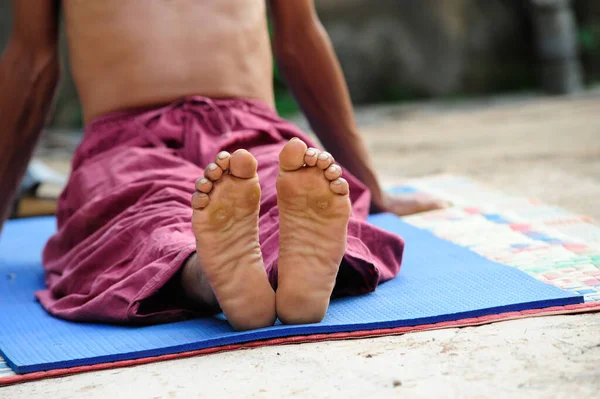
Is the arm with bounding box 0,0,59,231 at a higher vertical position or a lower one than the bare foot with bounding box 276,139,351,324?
higher

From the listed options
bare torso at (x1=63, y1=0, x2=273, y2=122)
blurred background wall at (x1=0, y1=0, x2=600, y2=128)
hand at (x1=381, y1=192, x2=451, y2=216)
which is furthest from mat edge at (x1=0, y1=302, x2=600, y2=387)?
blurred background wall at (x1=0, y1=0, x2=600, y2=128)

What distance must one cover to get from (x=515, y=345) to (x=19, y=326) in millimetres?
924

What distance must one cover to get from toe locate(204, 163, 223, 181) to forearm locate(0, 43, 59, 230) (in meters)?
0.93

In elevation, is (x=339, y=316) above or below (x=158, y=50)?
below

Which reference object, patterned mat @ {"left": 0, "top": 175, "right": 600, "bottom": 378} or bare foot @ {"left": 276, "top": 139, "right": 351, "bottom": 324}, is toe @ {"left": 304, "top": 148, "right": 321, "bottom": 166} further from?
patterned mat @ {"left": 0, "top": 175, "right": 600, "bottom": 378}

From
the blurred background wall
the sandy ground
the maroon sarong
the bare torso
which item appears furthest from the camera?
the blurred background wall

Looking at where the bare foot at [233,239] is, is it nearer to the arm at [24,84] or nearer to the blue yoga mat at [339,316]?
the blue yoga mat at [339,316]

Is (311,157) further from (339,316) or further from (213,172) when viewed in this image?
(339,316)

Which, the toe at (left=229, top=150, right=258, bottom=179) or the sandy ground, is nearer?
the sandy ground

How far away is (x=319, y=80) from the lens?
254cm

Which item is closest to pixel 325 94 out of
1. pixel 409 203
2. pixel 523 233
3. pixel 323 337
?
pixel 409 203

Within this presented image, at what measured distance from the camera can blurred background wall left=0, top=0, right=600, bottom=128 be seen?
7004mm

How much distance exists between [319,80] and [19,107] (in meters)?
Answer: 0.75

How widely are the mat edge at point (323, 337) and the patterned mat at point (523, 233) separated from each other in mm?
58
